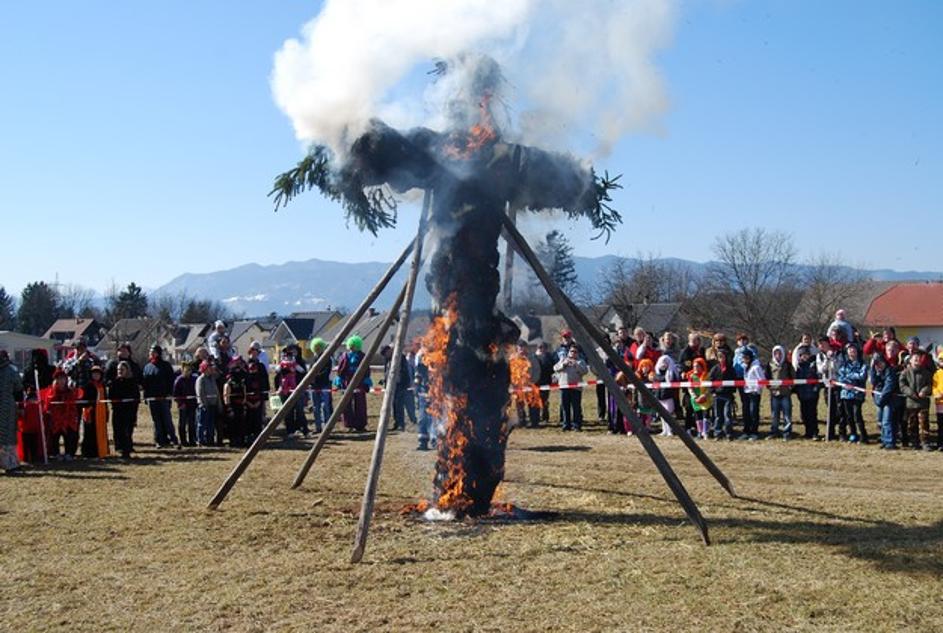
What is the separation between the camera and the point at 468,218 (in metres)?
9.20

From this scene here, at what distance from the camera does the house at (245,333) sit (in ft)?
325

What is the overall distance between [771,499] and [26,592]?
7673mm

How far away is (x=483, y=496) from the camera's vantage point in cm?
962

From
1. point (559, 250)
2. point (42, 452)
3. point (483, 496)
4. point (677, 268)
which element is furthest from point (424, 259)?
point (677, 268)

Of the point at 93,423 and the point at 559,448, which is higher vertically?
the point at 93,423

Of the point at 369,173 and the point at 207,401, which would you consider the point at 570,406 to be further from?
the point at 369,173

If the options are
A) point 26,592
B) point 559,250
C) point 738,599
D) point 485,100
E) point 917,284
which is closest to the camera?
point 738,599

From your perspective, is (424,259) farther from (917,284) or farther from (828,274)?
(917,284)

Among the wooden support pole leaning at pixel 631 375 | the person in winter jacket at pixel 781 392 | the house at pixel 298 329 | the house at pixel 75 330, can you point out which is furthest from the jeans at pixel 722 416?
the house at pixel 75 330

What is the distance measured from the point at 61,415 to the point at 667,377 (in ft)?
35.7

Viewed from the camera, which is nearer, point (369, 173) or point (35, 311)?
point (369, 173)

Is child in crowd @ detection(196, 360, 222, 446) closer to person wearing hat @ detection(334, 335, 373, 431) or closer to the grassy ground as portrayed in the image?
person wearing hat @ detection(334, 335, 373, 431)

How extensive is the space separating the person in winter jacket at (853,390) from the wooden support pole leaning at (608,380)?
8227 millimetres

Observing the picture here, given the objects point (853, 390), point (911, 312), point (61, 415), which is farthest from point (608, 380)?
point (911, 312)
